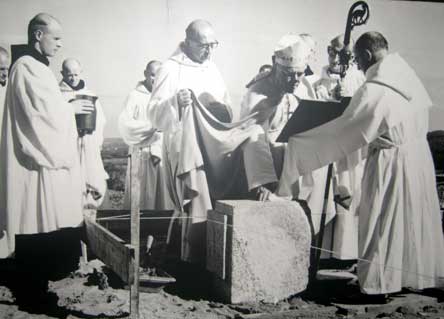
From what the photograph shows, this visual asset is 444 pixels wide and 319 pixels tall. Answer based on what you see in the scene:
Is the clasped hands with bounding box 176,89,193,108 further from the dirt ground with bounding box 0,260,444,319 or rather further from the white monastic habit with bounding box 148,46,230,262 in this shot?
the dirt ground with bounding box 0,260,444,319

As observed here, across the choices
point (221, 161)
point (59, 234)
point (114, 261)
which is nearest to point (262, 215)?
point (221, 161)

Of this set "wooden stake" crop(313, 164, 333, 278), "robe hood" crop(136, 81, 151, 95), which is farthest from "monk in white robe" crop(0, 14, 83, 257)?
"wooden stake" crop(313, 164, 333, 278)

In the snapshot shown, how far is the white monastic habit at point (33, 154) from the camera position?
3973mm

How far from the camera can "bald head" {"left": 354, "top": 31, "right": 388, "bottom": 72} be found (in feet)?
15.2

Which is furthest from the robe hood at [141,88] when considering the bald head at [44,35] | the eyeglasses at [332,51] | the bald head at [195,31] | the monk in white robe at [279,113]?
the eyeglasses at [332,51]

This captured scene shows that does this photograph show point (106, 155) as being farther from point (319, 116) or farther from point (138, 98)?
point (319, 116)

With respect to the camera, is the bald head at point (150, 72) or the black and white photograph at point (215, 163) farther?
the bald head at point (150, 72)

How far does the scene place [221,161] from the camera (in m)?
4.32

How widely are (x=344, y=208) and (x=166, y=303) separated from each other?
5.51 ft

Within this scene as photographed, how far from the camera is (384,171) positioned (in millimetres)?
4492

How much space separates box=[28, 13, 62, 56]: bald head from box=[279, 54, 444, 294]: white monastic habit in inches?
77.8

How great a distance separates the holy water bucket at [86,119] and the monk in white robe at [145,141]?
0.67 feet

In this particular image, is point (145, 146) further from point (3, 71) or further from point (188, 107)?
point (3, 71)

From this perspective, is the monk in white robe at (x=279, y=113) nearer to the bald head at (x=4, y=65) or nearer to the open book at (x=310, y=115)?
the open book at (x=310, y=115)
